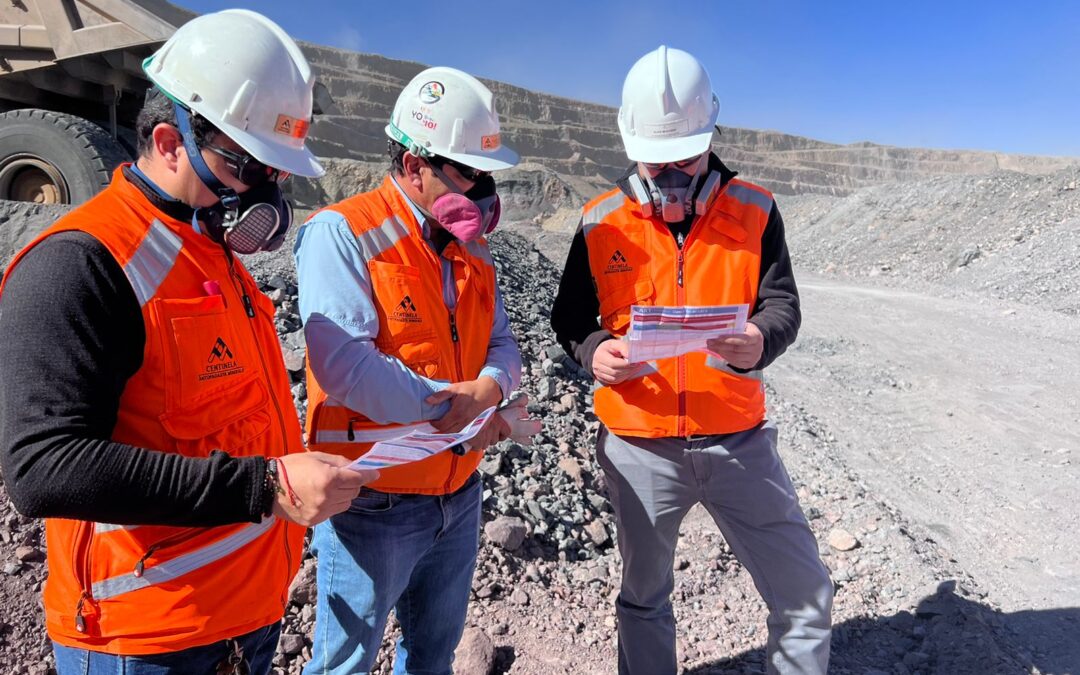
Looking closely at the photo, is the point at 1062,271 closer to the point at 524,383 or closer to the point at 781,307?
the point at 524,383

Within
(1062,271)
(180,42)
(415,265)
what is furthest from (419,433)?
(1062,271)

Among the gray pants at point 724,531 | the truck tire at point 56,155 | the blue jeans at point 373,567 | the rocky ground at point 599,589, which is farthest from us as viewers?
the truck tire at point 56,155

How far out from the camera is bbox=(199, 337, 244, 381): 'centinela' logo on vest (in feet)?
4.78

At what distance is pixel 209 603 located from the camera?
59.2 inches

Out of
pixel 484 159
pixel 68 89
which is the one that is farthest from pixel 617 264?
pixel 68 89

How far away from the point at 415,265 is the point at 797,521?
1.47 meters

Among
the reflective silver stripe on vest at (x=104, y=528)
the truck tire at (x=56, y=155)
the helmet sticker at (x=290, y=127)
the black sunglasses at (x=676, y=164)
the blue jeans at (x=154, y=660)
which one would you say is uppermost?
the truck tire at (x=56, y=155)

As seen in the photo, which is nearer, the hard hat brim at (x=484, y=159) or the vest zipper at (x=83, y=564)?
the vest zipper at (x=83, y=564)

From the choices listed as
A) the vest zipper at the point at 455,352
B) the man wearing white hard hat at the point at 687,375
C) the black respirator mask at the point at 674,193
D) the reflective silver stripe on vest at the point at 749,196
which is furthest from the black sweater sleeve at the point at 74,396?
the reflective silver stripe on vest at the point at 749,196

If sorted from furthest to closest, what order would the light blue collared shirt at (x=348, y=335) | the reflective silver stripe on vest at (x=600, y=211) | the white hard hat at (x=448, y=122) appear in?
the reflective silver stripe on vest at (x=600, y=211), the white hard hat at (x=448, y=122), the light blue collared shirt at (x=348, y=335)

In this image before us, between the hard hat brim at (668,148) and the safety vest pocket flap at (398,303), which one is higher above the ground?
the hard hat brim at (668,148)

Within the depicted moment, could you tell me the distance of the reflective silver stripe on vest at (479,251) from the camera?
2258mm

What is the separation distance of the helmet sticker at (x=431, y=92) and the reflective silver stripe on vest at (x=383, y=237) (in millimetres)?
361

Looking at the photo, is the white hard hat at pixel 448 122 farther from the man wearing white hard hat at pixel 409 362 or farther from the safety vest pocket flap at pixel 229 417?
the safety vest pocket flap at pixel 229 417
